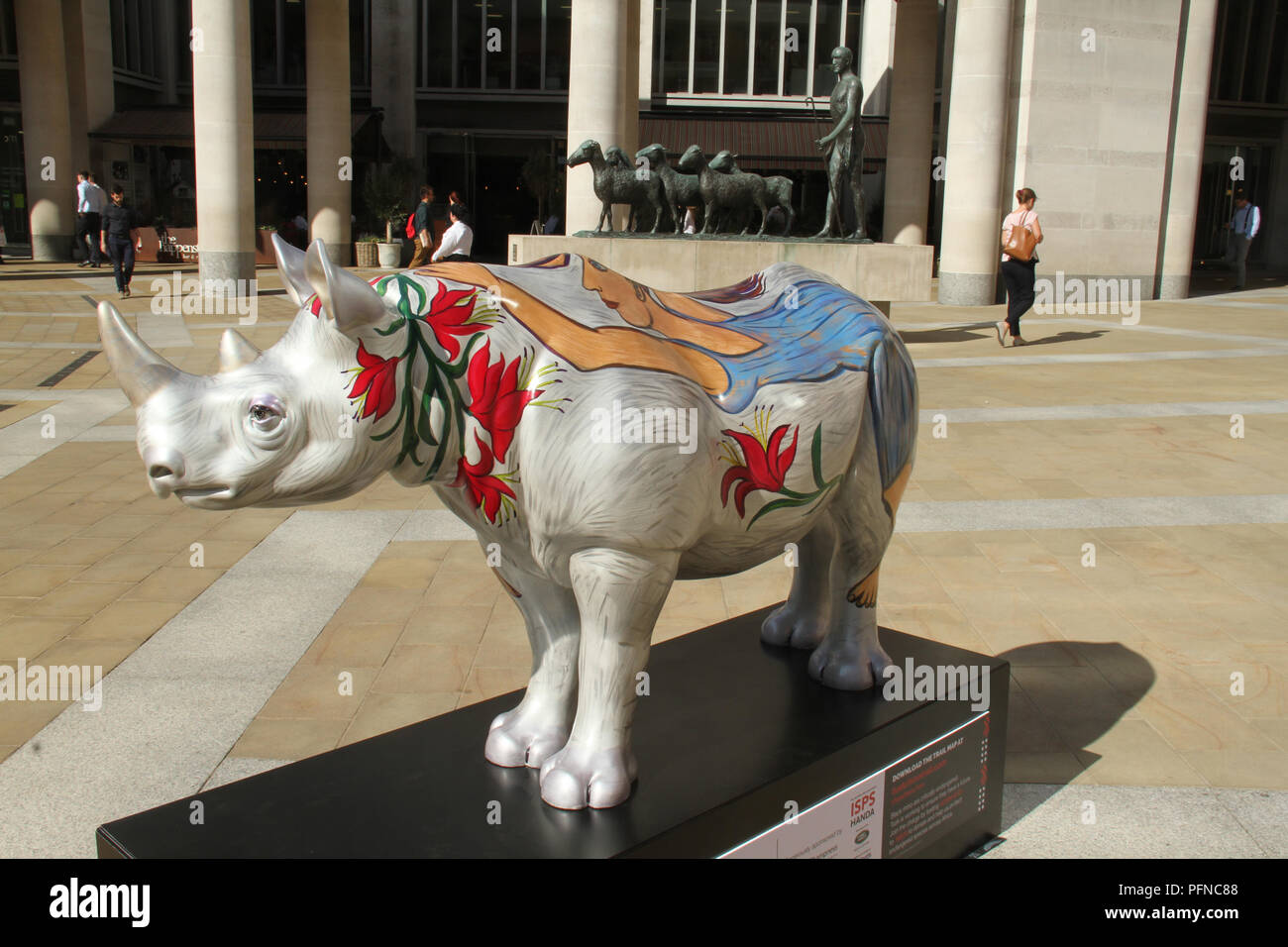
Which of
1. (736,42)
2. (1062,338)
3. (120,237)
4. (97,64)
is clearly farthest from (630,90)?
(97,64)

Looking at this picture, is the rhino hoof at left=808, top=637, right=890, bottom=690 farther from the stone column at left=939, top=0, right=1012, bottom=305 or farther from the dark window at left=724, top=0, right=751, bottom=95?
the dark window at left=724, top=0, right=751, bottom=95

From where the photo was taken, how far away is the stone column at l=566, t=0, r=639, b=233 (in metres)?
15.5

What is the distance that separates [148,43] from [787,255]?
2803 cm

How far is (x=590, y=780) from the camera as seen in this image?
262cm

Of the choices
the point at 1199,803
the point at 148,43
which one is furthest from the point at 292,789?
the point at 148,43

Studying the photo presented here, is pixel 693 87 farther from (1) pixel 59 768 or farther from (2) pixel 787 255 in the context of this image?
(1) pixel 59 768

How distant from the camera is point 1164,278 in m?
21.6

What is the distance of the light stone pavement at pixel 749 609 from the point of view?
3748 mm

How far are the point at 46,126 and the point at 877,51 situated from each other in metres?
A: 21.3

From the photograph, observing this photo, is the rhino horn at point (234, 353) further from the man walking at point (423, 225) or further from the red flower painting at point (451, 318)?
the man walking at point (423, 225)

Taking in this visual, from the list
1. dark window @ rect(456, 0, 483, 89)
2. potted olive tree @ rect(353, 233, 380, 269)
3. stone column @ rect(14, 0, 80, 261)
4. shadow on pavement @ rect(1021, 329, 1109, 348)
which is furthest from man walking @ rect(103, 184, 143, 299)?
dark window @ rect(456, 0, 483, 89)

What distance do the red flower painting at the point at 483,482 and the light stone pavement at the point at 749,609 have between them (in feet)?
6.17
